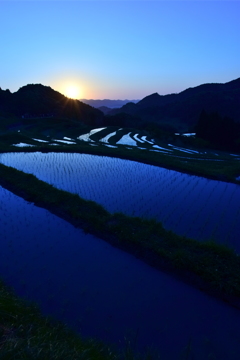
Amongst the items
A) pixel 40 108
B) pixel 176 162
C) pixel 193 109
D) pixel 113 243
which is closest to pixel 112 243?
pixel 113 243

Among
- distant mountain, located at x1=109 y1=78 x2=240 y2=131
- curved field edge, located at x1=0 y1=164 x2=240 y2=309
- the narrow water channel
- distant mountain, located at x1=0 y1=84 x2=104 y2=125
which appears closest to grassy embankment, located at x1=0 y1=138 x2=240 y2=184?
curved field edge, located at x1=0 y1=164 x2=240 y2=309

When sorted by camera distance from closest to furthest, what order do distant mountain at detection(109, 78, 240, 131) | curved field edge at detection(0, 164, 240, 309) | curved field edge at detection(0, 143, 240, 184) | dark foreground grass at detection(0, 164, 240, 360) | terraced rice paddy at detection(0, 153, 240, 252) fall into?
dark foreground grass at detection(0, 164, 240, 360) → curved field edge at detection(0, 164, 240, 309) → terraced rice paddy at detection(0, 153, 240, 252) → curved field edge at detection(0, 143, 240, 184) → distant mountain at detection(109, 78, 240, 131)

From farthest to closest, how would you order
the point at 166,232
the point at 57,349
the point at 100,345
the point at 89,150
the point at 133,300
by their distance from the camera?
the point at 89,150 < the point at 166,232 < the point at 133,300 < the point at 100,345 < the point at 57,349

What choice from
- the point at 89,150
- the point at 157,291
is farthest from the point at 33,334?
the point at 89,150

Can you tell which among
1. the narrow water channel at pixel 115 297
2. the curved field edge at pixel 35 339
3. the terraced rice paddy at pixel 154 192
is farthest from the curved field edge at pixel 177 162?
the curved field edge at pixel 35 339

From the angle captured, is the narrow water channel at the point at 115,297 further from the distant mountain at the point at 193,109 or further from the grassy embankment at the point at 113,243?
the distant mountain at the point at 193,109

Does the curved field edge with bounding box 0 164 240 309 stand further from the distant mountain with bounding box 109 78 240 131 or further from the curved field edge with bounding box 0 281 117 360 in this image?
the distant mountain with bounding box 109 78 240 131

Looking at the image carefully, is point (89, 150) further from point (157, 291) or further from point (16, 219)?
point (157, 291)
